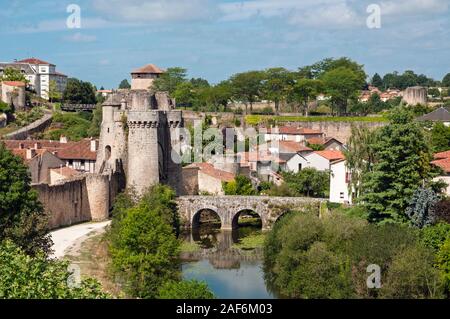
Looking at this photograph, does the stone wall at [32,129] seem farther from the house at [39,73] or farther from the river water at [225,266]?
the house at [39,73]

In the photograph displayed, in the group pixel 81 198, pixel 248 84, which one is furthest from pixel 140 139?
pixel 248 84

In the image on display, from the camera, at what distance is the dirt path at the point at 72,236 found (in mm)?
39750

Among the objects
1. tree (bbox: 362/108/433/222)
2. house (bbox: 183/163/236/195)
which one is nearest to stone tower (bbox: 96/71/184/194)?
house (bbox: 183/163/236/195)

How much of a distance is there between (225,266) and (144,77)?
198ft

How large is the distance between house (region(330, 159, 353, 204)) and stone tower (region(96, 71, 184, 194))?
11.1m

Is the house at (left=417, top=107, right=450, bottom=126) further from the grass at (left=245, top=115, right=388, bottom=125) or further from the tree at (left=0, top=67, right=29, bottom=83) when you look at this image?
the tree at (left=0, top=67, right=29, bottom=83)

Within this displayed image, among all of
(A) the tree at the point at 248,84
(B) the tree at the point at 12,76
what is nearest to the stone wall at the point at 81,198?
(A) the tree at the point at 248,84

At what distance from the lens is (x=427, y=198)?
35.6m

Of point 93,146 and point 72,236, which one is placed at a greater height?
point 93,146

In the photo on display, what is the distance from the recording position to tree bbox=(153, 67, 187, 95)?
102562 millimetres

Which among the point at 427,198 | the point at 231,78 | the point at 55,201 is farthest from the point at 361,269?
the point at 231,78

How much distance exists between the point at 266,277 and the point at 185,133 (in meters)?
31.2

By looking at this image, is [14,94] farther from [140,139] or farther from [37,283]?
[37,283]

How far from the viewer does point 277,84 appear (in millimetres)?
98250
